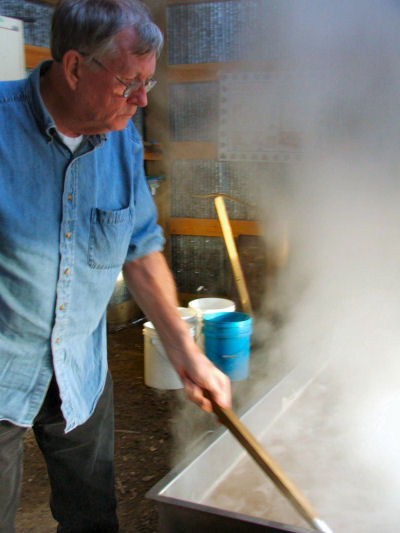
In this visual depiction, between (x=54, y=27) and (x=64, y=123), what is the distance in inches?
8.3

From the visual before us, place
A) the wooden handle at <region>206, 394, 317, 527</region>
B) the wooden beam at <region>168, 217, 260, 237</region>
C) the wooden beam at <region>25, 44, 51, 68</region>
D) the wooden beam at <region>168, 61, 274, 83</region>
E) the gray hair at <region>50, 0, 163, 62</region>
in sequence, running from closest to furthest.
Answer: the gray hair at <region>50, 0, 163, 62</region> → the wooden handle at <region>206, 394, 317, 527</region> → the wooden beam at <region>25, 44, 51, 68</region> → the wooden beam at <region>168, 61, 274, 83</region> → the wooden beam at <region>168, 217, 260, 237</region>

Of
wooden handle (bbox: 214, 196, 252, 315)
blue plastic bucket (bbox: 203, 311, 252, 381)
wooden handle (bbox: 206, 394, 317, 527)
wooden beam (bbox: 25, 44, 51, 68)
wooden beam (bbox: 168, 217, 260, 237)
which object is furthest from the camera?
wooden beam (bbox: 168, 217, 260, 237)

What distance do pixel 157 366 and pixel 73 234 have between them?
2317 millimetres

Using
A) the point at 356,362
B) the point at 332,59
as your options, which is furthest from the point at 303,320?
the point at 332,59

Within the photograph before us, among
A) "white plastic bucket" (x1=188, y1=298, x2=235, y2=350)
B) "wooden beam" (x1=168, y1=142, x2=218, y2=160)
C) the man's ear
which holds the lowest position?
"white plastic bucket" (x1=188, y1=298, x2=235, y2=350)

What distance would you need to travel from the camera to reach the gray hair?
3.89ft

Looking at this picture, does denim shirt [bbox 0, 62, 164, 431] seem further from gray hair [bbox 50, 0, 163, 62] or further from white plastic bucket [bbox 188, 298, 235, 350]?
white plastic bucket [bbox 188, 298, 235, 350]

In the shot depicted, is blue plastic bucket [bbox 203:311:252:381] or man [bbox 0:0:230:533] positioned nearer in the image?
man [bbox 0:0:230:533]

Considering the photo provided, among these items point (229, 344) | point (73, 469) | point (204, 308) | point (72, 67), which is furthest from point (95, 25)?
point (204, 308)

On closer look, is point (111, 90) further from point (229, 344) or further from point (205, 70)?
point (205, 70)

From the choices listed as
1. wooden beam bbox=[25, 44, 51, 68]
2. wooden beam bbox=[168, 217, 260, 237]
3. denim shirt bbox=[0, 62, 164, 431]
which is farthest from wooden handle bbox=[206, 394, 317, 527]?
wooden beam bbox=[168, 217, 260, 237]

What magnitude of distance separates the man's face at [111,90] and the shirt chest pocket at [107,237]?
216 millimetres

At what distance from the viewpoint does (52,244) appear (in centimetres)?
131

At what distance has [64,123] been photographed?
132 centimetres
